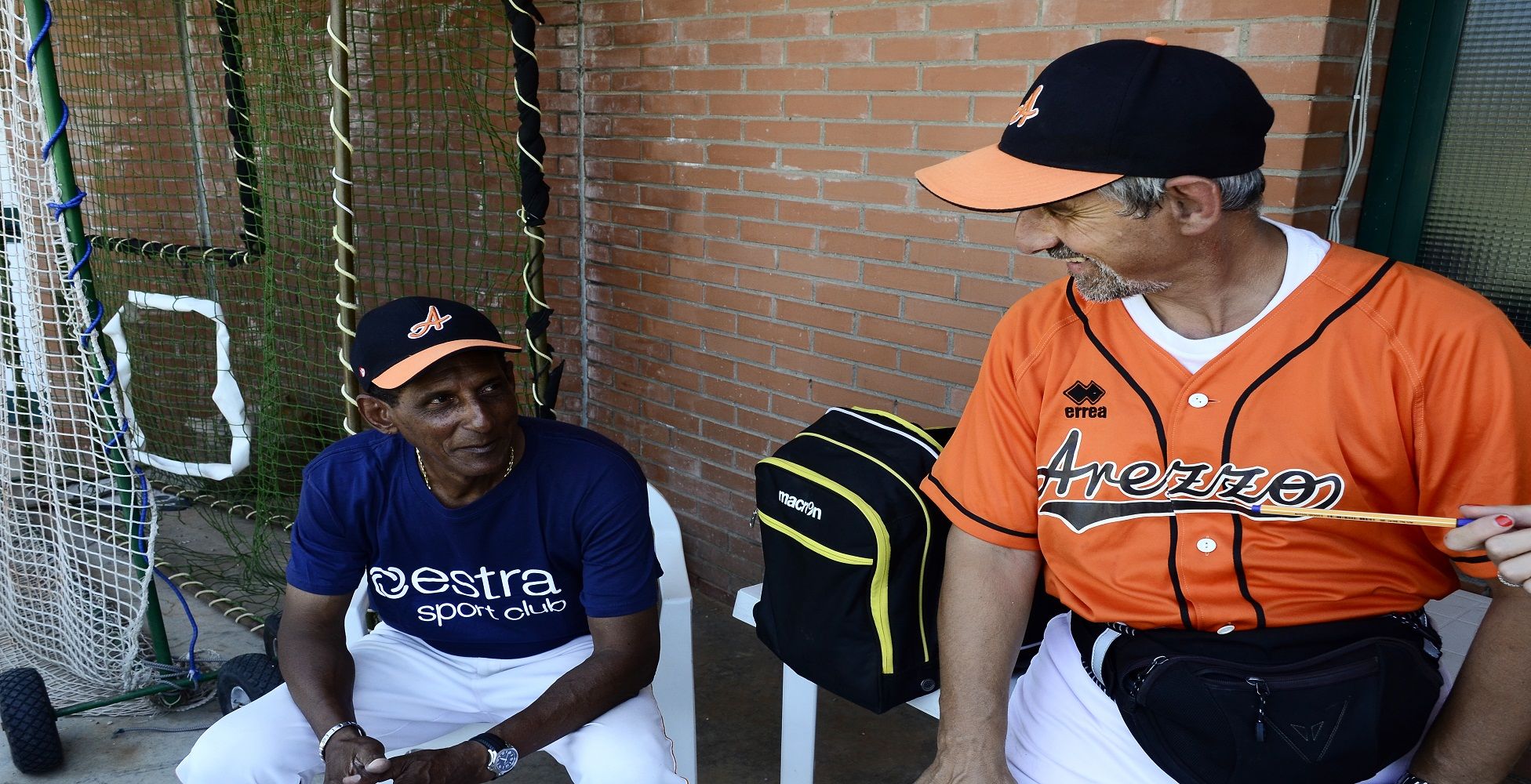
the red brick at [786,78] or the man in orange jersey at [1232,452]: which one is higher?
the red brick at [786,78]

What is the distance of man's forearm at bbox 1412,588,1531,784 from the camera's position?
1.59 m

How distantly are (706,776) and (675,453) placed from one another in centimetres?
135

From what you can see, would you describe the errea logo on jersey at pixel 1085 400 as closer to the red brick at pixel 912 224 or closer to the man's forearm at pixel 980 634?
the man's forearm at pixel 980 634

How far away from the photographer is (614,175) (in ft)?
13.0

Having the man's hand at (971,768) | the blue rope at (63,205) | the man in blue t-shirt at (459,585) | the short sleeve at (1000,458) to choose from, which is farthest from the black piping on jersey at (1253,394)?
the blue rope at (63,205)

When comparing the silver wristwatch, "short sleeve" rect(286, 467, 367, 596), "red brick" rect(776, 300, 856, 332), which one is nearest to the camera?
the silver wristwatch

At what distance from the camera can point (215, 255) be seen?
402 centimetres

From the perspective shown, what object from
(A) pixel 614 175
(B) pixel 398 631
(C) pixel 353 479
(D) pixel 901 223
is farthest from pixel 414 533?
(A) pixel 614 175

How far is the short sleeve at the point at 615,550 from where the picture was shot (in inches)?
86.5

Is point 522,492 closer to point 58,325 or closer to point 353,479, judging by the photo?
point 353,479

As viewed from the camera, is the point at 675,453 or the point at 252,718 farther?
the point at 675,453

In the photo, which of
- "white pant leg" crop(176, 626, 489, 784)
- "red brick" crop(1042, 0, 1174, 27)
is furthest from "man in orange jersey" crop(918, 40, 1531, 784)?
"white pant leg" crop(176, 626, 489, 784)

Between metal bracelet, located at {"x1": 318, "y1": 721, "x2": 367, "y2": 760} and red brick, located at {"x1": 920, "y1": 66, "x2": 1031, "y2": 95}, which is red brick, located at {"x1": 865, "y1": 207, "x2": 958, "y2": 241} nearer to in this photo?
red brick, located at {"x1": 920, "y1": 66, "x2": 1031, "y2": 95}

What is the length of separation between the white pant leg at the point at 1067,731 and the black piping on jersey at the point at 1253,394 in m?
0.31
